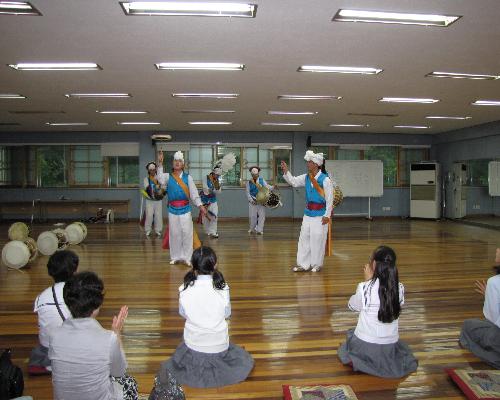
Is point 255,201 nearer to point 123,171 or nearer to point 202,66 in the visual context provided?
point 202,66

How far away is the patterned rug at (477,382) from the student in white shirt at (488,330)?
21 centimetres

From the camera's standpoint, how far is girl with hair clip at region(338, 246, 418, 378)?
2582 mm

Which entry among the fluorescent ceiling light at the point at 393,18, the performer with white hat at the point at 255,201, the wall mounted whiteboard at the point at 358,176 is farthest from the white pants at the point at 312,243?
the wall mounted whiteboard at the point at 358,176

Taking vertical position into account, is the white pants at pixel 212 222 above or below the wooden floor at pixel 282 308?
above

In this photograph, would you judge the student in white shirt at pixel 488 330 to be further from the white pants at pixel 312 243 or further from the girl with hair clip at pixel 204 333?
the white pants at pixel 312 243

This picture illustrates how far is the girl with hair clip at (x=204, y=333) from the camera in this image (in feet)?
8.47

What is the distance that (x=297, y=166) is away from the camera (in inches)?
531

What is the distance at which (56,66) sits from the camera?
581 centimetres

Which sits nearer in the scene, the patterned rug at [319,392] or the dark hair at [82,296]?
the dark hair at [82,296]

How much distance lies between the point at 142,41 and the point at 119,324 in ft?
12.2

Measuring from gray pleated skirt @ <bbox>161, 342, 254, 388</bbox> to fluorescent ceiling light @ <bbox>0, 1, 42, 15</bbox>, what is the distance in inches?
129

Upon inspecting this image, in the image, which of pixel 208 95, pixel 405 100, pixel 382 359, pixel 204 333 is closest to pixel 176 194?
pixel 208 95

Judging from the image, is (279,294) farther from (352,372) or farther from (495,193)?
(495,193)

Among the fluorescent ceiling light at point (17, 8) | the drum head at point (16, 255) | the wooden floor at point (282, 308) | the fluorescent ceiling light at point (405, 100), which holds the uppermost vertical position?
the fluorescent ceiling light at point (405, 100)
